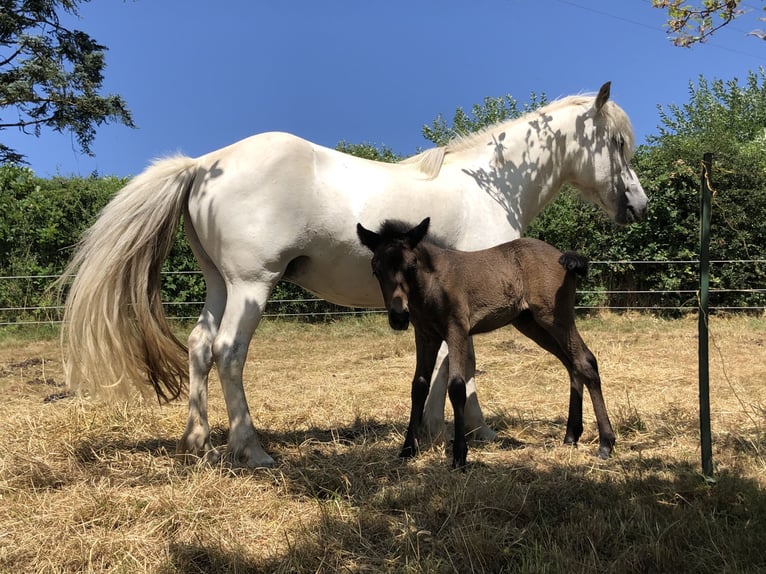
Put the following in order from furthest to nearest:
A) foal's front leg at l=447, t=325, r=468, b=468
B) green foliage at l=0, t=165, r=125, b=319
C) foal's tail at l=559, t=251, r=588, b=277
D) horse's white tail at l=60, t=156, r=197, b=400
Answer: green foliage at l=0, t=165, r=125, b=319 → horse's white tail at l=60, t=156, r=197, b=400 → foal's tail at l=559, t=251, r=588, b=277 → foal's front leg at l=447, t=325, r=468, b=468

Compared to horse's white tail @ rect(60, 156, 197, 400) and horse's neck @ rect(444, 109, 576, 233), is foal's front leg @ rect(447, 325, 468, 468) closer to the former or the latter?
horse's neck @ rect(444, 109, 576, 233)

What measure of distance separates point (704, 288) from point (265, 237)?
2.55m

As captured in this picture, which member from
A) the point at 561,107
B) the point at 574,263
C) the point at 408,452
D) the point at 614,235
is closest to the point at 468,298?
the point at 574,263

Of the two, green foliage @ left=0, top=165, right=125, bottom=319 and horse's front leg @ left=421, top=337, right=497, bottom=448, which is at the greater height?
green foliage @ left=0, top=165, right=125, bottom=319

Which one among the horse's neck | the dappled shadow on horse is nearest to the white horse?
the horse's neck

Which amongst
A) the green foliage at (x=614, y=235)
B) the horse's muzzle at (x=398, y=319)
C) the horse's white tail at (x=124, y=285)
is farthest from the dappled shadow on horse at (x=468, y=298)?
the green foliage at (x=614, y=235)

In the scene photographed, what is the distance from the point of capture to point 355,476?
347 cm

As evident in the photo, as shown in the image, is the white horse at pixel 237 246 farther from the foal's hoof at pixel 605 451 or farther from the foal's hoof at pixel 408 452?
the foal's hoof at pixel 605 451

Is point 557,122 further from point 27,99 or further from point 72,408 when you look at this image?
point 27,99

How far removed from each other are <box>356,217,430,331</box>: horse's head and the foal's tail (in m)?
0.98

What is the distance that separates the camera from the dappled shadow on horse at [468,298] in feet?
11.0

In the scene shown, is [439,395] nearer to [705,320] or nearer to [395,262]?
[395,262]

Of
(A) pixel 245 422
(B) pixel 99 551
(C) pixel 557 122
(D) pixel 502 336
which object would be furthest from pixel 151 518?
(D) pixel 502 336

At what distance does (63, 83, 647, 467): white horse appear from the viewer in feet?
12.0
